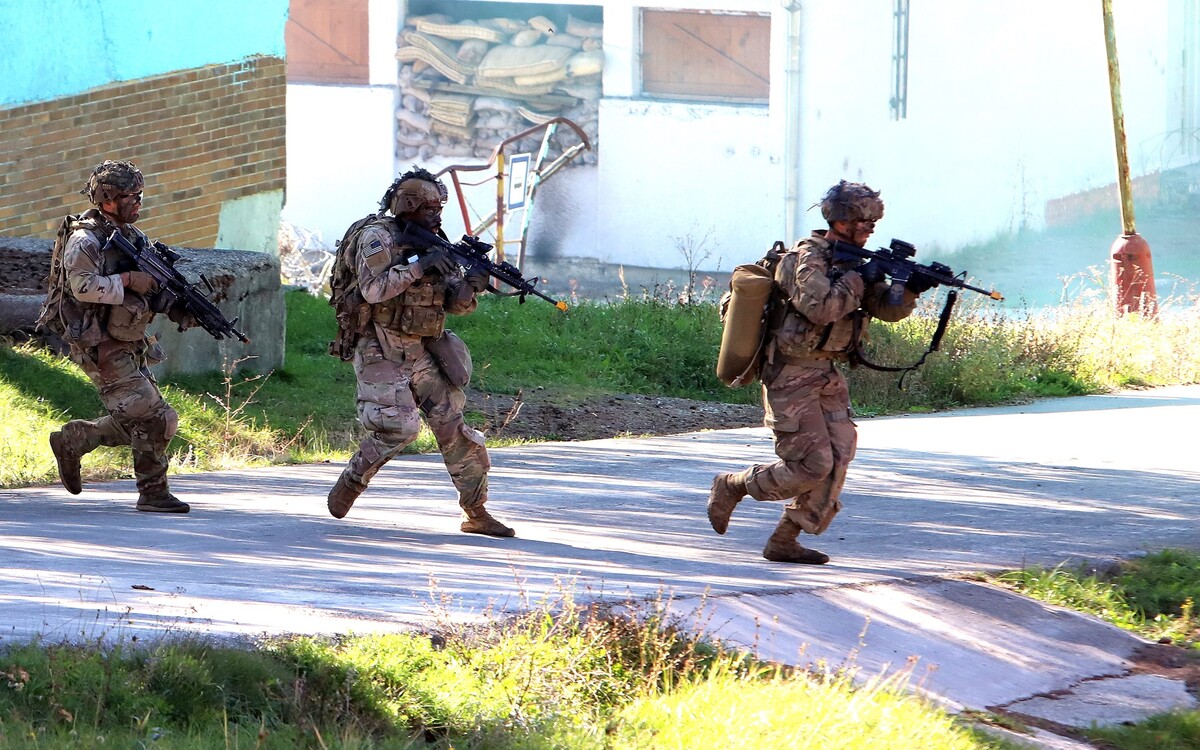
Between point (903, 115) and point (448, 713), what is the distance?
746 inches

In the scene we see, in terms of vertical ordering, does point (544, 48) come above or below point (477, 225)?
above

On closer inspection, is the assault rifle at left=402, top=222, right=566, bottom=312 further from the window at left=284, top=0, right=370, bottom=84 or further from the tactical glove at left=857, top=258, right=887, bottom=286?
the window at left=284, top=0, right=370, bottom=84

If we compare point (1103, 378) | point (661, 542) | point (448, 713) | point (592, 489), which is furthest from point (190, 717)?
point (1103, 378)

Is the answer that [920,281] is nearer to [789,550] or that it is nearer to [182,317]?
[789,550]

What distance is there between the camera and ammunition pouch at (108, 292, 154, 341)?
6.83 meters

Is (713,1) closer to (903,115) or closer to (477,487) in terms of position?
(903,115)

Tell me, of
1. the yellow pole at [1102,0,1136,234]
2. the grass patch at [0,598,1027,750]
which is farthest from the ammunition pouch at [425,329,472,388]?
the yellow pole at [1102,0,1136,234]

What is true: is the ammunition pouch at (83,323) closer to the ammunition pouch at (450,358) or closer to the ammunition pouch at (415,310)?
the ammunition pouch at (415,310)

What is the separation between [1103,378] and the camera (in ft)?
40.8

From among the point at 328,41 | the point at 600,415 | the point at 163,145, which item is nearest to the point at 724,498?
the point at 600,415

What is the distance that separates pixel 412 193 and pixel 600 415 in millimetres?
4546

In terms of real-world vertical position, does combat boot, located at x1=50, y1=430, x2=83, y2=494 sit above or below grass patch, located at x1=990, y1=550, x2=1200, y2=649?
above

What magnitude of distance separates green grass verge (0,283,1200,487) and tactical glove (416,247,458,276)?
302cm

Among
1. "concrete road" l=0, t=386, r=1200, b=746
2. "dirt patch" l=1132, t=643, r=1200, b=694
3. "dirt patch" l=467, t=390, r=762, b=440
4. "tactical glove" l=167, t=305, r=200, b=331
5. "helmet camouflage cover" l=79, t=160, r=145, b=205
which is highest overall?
"helmet camouflage cover" l=79, t=160, r=145, b=205
